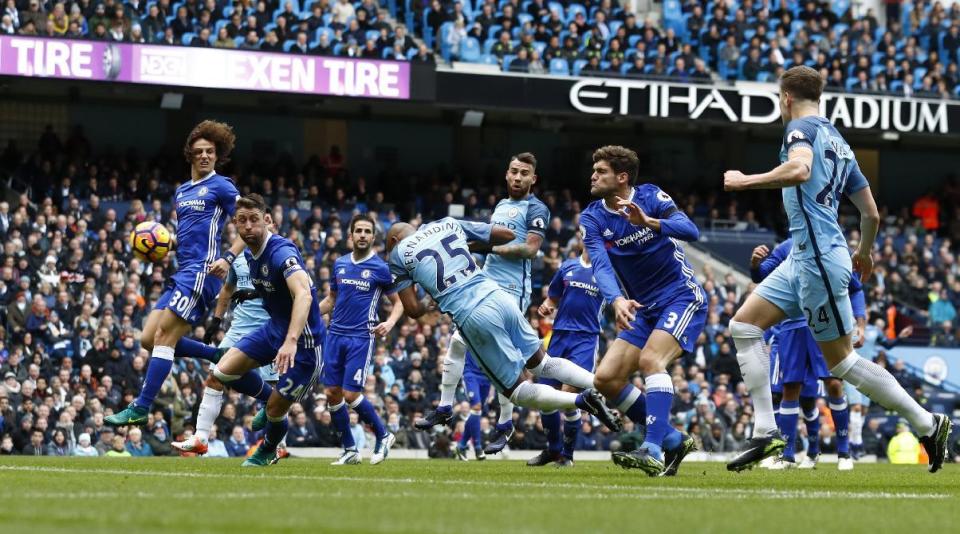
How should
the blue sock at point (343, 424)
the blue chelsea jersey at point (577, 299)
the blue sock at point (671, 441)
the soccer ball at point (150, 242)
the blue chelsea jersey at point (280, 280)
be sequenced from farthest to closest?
1. the blue chelsea jersey at point (577, 299)
2. the blue sock at point (343, 424)
3. the soccer ball at point (150, 242)
4. the blue chelsea jersey at point (280, 280)
5. the blue sock at point (671, 441)

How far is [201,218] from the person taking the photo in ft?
42.9

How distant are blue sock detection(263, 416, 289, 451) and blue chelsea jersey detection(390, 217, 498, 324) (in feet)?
5.88

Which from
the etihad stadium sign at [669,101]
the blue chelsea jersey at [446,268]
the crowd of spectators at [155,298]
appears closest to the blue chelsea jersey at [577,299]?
the blue chelsea jersey at [446,268]

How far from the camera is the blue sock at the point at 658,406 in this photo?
1063 cm

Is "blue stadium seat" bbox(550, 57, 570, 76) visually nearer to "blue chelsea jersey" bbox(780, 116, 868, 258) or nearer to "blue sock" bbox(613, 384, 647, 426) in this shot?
"blue sock" bbox(613, 384, 647, 426)

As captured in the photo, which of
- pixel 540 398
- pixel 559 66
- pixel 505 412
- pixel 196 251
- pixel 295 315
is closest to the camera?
pixel 295 315

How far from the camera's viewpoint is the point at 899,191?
134 ft

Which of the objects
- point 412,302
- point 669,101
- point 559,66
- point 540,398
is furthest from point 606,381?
point 669,101

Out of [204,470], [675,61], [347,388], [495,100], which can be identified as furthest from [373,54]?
[204,470]

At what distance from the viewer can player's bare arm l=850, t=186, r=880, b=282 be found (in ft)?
34.6

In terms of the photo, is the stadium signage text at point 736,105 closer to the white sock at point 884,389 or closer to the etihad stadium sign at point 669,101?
the etihad stadium sign at point 669,101

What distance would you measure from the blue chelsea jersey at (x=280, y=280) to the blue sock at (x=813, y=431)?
20.1ft

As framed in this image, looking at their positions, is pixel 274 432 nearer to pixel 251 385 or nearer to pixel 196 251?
pixel 251 385

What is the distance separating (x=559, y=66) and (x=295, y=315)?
22.0 meters
